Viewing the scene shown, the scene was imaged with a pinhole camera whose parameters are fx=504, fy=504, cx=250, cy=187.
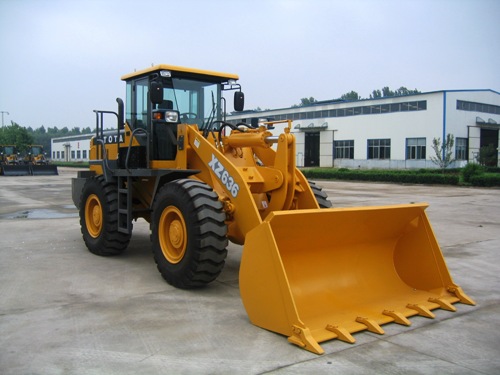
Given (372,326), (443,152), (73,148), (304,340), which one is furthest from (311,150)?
(304,340)

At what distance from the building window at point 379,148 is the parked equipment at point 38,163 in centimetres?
2843

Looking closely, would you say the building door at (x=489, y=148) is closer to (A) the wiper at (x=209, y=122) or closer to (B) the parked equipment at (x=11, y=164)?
(B) the parked equipment at (x=11, y=164)

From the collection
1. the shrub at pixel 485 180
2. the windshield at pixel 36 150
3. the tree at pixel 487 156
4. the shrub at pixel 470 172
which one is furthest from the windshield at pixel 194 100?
the windshield at pixel 36 150

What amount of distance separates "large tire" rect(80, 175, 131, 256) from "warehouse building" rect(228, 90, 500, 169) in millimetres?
35736

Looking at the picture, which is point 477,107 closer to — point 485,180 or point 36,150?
point 485,180

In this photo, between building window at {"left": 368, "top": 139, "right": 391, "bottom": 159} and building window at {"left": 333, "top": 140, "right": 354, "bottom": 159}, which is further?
building window at {"left": 333, "top": 140, "right": 354, "bottom": 159}

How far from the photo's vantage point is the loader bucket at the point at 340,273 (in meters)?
4.48

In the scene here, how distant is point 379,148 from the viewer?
4753 cm

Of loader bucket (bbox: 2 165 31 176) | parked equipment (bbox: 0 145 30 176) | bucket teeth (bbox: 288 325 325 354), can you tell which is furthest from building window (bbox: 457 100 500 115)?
bucket teeth (bbox: 288 325 325 354)

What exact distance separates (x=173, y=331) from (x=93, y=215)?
419 centimetres

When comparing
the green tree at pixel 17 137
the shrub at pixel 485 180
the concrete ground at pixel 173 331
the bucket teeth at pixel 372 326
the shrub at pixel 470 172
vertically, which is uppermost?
the green tree at pixel 17 137

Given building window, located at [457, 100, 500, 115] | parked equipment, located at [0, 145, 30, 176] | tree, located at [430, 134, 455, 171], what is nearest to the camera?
tree, located at [430, 134, 455, 171]

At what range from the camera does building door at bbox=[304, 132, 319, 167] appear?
55.8m

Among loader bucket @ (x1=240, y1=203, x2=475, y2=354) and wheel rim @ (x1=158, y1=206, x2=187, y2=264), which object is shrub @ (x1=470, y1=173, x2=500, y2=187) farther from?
wheel rim @ (x1=158, y1=206, x2=187, y2=264)
